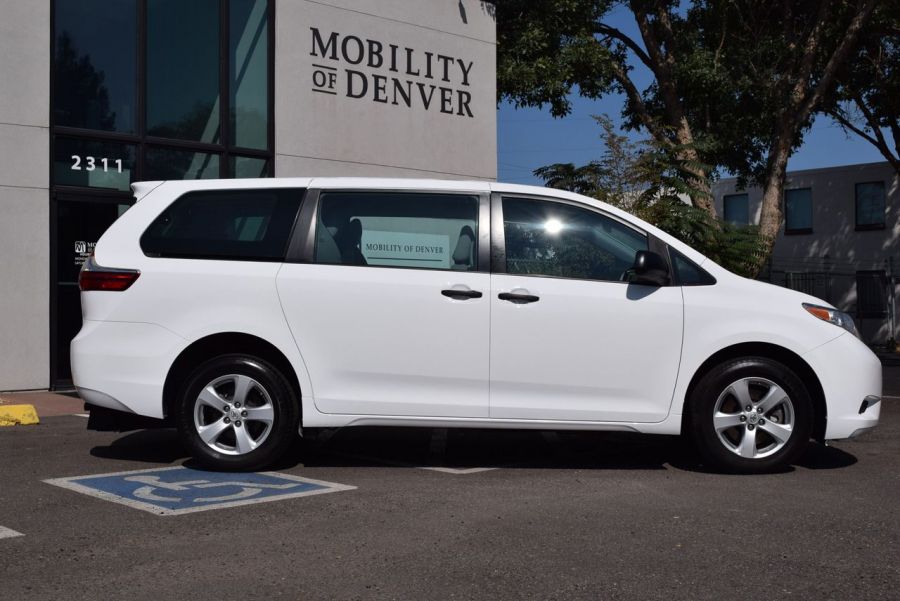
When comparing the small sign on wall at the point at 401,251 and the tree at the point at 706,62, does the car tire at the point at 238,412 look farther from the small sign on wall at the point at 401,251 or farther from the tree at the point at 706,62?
the tree at the point at 706,62

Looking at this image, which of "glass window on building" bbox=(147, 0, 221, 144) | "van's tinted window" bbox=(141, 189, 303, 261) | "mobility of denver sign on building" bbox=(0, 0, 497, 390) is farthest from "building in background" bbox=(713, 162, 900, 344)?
"van's tinted window" bbox=(141, 189, 303, 261)

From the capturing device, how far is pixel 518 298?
6520mm

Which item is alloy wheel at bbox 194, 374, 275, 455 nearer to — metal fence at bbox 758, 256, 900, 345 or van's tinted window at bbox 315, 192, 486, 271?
van's tinted window at bbox 315, 192, 486, 271

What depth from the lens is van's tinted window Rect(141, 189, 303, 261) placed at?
6668mm

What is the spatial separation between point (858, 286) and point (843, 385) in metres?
29.7

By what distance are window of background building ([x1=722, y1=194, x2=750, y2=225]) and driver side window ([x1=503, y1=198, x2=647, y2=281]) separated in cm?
3166

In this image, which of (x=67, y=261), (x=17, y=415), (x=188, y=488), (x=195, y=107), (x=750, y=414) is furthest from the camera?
(x=195, y=107)

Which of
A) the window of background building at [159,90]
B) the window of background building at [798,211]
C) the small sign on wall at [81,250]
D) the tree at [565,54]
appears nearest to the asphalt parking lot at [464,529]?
the small sign on wall at [81,250]

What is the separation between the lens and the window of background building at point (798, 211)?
35.8 m

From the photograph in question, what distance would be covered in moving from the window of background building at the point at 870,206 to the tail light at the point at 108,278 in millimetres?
31819

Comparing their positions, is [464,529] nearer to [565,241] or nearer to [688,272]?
[565,241]

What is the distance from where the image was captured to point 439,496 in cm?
584

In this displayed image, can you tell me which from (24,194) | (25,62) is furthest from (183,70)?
(24,194)

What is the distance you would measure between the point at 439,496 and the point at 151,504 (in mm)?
1525
